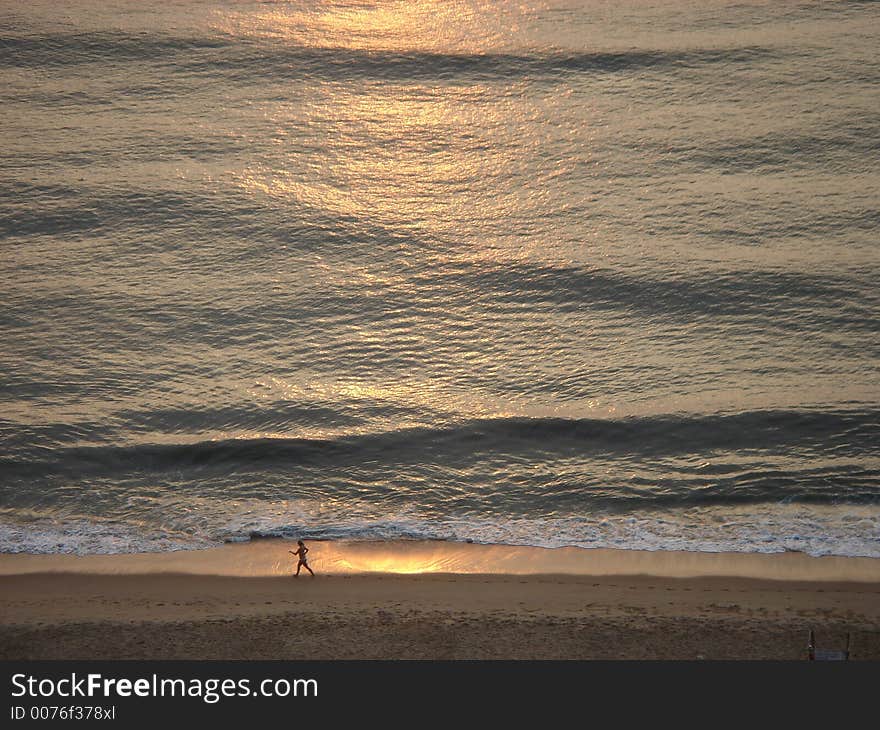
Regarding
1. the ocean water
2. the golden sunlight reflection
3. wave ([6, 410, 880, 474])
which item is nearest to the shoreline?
the ocean water

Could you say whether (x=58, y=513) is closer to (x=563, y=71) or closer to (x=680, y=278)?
(x=680, y=278)

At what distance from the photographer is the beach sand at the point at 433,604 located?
25.5 m

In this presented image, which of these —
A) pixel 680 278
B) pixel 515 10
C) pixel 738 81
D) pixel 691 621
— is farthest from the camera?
pixel 515 10

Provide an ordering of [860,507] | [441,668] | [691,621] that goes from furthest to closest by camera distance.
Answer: [860,507] < [691,621] < [441,668]

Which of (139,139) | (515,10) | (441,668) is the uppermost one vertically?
(515,10)

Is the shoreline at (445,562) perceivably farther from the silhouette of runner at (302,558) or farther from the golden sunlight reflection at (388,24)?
the golden sunlight reflection at (388,24)

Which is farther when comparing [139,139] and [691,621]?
[139,139]

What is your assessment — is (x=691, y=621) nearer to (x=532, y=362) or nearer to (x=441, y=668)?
(x=441, y=668)

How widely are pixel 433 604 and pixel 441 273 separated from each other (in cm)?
1714

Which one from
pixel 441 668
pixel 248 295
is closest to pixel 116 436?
pixel 248 295

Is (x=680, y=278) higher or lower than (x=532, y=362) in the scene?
higher

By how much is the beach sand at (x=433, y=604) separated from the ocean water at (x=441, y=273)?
1.13 m

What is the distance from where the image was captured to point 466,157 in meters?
48.0

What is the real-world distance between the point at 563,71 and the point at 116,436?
27720 millimetres
